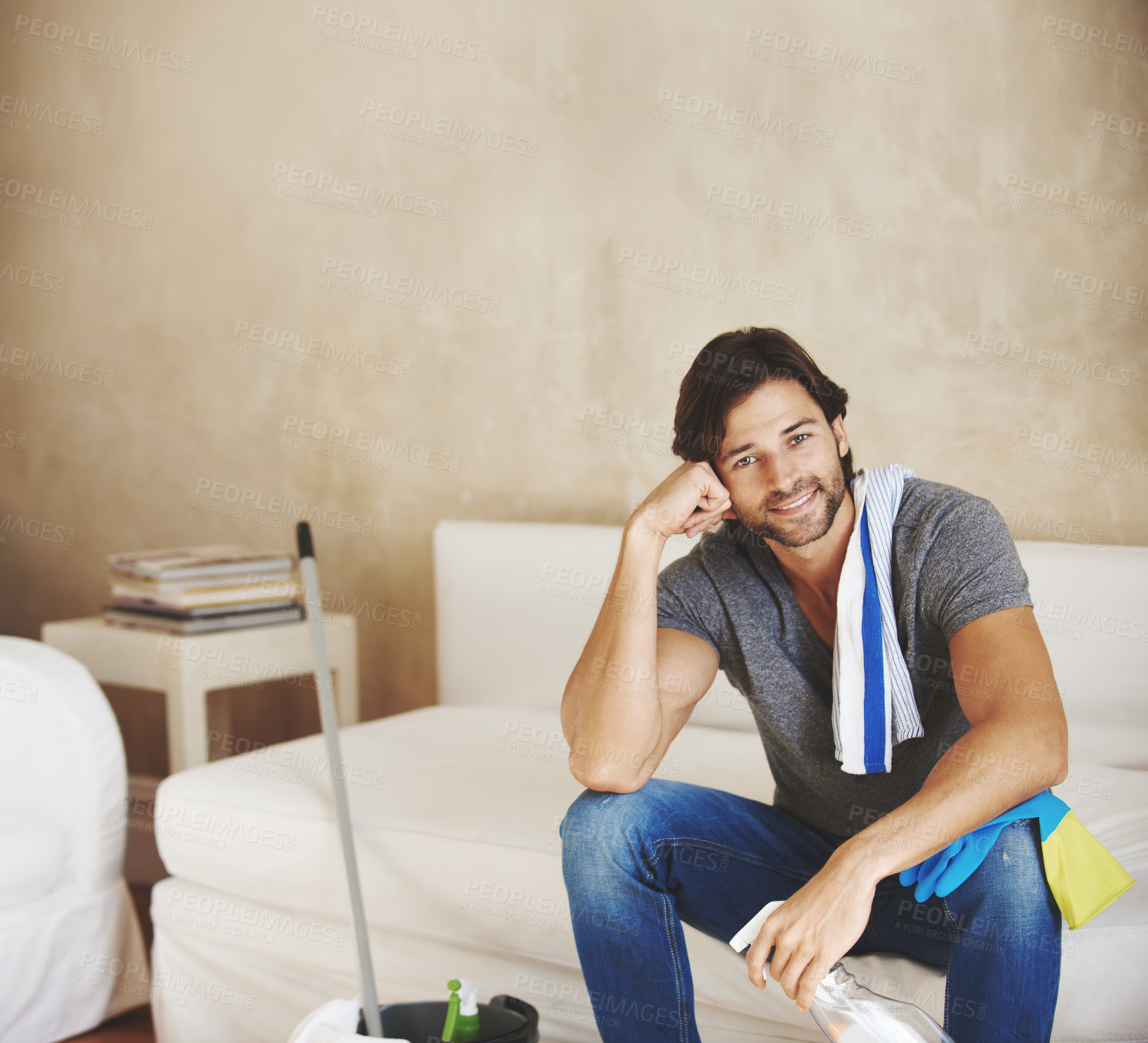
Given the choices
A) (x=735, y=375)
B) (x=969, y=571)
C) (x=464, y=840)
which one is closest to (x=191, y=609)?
(x=464, y=840)

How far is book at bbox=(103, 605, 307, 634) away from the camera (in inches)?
81.0

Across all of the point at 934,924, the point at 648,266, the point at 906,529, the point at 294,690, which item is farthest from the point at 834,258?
the point at 294,690

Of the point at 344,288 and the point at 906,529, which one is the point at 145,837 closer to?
the point at 344,288

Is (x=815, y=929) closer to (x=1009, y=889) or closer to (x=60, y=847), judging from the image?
(x=1009, y=889)

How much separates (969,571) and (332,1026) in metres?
0.83

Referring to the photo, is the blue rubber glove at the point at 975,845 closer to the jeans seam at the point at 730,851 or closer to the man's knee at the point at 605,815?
the jeans seam at the point at 730,851

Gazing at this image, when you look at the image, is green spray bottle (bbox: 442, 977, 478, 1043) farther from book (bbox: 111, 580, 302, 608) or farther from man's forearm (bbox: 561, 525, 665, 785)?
book (bbox: 111, 580, 302, 608)

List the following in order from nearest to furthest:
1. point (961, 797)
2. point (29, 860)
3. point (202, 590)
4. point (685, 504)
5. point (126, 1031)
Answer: point (961, 797), point (685, 504), point (29, 860), point (126, 1031), point (202, 590)

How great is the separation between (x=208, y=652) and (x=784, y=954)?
1.42m

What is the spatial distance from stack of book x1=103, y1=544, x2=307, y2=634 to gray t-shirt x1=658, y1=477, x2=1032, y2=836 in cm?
114

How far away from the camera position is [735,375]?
4.19ft

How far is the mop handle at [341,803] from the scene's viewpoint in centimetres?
119

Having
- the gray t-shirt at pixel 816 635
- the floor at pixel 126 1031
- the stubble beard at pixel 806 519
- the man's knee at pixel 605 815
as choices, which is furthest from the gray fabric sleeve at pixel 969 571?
the floor at pixel 126 1031

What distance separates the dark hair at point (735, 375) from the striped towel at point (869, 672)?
0.55 feet
